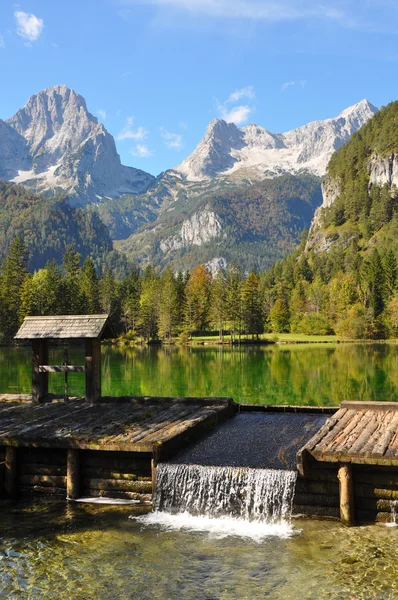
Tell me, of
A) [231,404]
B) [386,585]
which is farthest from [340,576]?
[231,404]

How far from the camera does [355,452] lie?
13.8 meters

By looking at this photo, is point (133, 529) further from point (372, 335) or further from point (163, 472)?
point (372, 335)

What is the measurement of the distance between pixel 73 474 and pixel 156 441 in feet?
8.92

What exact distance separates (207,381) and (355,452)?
1377 inches

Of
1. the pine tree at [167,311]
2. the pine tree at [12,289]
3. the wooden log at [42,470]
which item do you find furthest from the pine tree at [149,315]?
the wooden log at [42,470]

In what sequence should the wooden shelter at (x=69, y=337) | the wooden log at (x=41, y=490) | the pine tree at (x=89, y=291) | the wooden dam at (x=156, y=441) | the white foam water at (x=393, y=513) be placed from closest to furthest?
the white foam water at (x=393, y=513)
the wooden dam at (x=156, y=441)
the wooden log at (x=41, y=490)
the wooden shelter at (x=69, y=337)
the pine tree at (x=89, y=291)

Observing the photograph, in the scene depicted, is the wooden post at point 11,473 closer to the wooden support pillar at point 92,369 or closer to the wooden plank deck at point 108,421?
the wooden plank deck at point 108,421

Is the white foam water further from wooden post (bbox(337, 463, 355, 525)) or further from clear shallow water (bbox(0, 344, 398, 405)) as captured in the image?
clear shallow water (bbox(0, 344, 398, 405))

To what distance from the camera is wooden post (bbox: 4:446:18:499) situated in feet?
54.5

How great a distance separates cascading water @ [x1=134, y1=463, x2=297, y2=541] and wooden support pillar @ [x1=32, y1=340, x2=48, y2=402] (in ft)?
32.1

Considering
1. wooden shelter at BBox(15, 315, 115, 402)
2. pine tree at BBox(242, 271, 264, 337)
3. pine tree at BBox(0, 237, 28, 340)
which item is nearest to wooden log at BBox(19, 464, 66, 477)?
wooden shelter at BBox(15, 315, 115, 402)

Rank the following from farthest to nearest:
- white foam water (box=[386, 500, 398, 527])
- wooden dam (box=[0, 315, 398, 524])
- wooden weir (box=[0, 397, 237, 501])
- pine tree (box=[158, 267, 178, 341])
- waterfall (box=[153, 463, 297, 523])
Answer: pine tree (box=[158, 267, 178, 341]) → wooden weir (box=[0, 397, 237, 501]) → waterfall (box=[153, 463, 297, 523]) → wooden dam (box=[0, 315, 398, 524]) → white foam water (box=[386, 500, 398, 527])

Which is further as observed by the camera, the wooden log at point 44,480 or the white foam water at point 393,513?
the wooden log at point 44,480

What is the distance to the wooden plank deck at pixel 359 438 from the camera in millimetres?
13648
